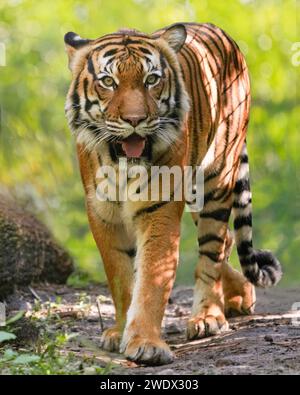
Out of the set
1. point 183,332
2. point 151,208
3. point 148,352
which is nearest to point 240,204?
point 183,332

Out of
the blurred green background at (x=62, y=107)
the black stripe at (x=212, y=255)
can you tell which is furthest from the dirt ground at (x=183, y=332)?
the blurred green background at (x=62, y=107)

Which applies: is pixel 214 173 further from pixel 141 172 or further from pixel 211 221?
pixel 141 172

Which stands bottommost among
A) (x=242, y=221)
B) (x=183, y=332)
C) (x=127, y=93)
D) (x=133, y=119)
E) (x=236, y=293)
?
(x=183, y=332)

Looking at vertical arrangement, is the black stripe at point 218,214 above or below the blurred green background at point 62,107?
below

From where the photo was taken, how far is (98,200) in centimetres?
574

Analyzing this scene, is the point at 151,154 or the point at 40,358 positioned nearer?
the point at 40,358

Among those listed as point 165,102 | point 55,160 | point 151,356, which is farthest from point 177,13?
point 151,356

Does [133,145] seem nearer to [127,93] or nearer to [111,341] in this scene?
[127,93]

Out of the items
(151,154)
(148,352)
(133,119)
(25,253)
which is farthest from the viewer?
(25,253)

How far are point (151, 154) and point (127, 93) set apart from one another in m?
0.43

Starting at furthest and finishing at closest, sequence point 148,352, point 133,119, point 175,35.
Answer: point 175,35
point 133,119
point 148,352

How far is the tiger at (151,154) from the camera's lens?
212 inches

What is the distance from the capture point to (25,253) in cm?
770

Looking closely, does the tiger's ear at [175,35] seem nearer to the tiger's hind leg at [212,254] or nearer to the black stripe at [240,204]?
the tiger's hind leg at [212,254]
